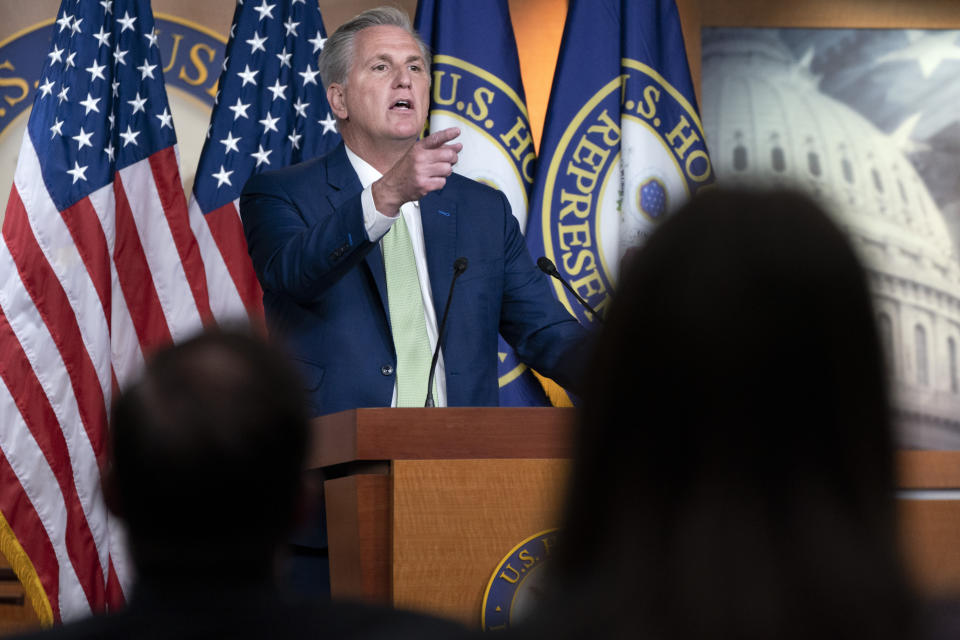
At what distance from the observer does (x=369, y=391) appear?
2.73 metres

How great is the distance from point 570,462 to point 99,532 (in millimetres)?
3326

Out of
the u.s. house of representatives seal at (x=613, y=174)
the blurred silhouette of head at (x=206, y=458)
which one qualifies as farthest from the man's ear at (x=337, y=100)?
the blurred silhouette of head at (x=206, y=458)

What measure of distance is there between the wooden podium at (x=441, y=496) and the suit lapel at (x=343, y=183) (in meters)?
0.86

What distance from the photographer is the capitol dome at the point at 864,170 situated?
4688 mm

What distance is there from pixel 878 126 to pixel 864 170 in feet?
0.68

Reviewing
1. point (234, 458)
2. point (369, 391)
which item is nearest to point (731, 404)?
point (234, 458)

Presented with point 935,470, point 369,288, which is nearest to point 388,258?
point 369,288

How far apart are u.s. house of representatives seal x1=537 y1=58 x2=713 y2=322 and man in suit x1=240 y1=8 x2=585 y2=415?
4.20 feet

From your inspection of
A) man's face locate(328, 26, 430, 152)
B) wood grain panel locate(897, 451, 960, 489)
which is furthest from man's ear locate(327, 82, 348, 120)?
wood grain panel locate(897, 451, 960, 489)

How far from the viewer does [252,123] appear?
164 inches

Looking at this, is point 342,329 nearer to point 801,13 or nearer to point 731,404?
point 731,404

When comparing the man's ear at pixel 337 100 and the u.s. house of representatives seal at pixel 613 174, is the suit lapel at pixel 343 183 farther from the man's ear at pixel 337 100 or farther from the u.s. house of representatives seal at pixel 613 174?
the u.s. house of representatives seal at pixel 613 174

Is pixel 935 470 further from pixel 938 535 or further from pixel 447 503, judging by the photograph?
pixel 447 503

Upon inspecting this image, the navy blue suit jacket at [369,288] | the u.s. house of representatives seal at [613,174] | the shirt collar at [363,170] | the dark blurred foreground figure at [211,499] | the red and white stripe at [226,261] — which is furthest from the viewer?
the u.s. house of representatives seal at [613,174]
